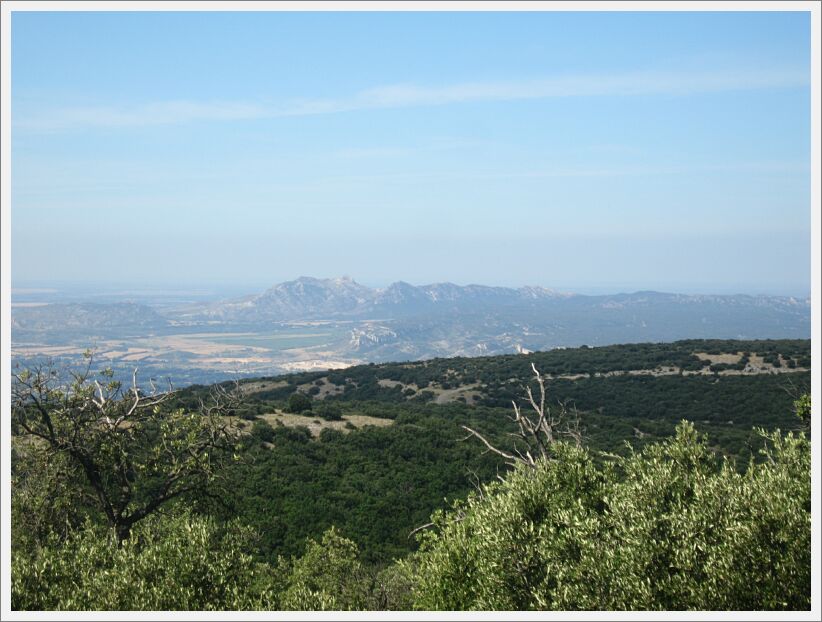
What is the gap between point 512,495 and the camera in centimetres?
1441

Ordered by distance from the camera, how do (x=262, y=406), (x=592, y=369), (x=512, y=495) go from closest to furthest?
(x=512, y=495), (x=262, y=406), (x=592, y=369)

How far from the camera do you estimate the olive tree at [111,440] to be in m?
16.1

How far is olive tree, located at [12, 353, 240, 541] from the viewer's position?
52.9 ft

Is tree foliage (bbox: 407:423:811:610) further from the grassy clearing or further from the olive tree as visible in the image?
the grassy clearing

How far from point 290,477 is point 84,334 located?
176594 mm

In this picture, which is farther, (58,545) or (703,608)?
(58,545)

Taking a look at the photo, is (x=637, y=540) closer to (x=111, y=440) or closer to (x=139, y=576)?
(x=139, y=576)

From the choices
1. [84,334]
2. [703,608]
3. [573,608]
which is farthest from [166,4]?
[84,334]

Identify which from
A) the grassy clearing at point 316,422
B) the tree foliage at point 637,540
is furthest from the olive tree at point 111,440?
the grassy clearing at point 316,422

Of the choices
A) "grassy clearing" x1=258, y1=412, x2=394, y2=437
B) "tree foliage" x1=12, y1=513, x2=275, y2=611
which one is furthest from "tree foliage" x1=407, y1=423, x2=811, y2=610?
"grassy clearing" x1=258, y1=412, x2=394, y2=437

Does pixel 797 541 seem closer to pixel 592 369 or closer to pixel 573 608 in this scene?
pixel 573 608

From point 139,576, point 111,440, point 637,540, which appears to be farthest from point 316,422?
point 637,540

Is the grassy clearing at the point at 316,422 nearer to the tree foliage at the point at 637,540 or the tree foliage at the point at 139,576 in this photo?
the tree foliage at the point at 139,576

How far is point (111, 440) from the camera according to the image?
16.7 metres
